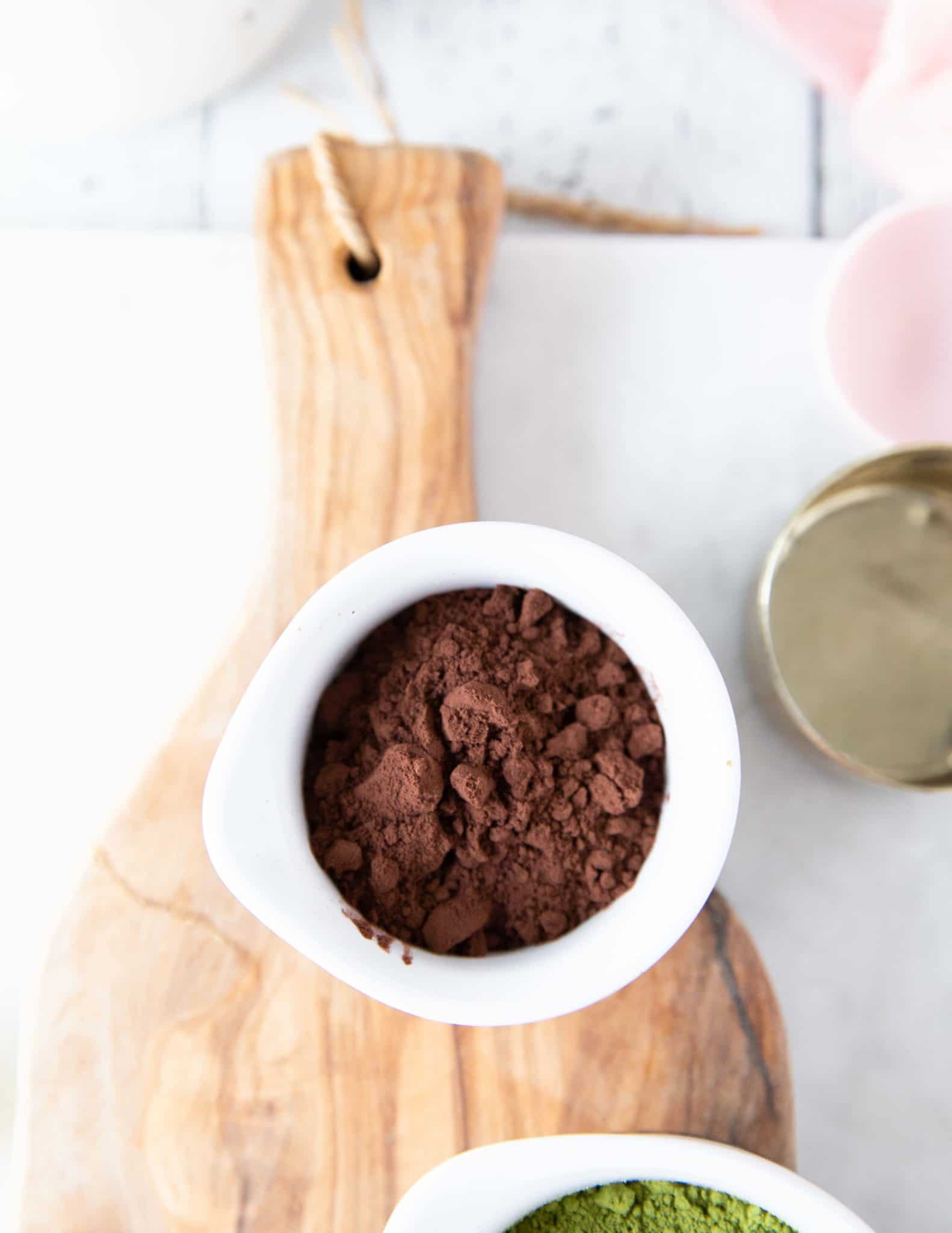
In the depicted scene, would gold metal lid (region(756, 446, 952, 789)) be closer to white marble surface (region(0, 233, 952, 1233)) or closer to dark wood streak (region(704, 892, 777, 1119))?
white marble surface (region(0, 233, 952, 1233))

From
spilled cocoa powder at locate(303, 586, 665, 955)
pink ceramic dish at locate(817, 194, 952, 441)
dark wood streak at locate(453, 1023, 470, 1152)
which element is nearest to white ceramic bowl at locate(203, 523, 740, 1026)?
spilled cocoa powder at locate(303, 586, 665, 955)

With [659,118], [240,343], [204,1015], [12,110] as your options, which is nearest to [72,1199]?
[204,1015]

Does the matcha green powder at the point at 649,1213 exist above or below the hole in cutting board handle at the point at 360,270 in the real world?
below

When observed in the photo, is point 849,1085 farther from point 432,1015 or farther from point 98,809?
point 98,809

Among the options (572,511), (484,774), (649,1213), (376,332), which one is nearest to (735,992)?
(649,1213)

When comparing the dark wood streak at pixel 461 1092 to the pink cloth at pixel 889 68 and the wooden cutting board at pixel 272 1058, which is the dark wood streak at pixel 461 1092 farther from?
the pink cloth at pixel 889 68

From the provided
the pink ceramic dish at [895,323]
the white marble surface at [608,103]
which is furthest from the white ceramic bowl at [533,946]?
the white marble surface at [608,103]
